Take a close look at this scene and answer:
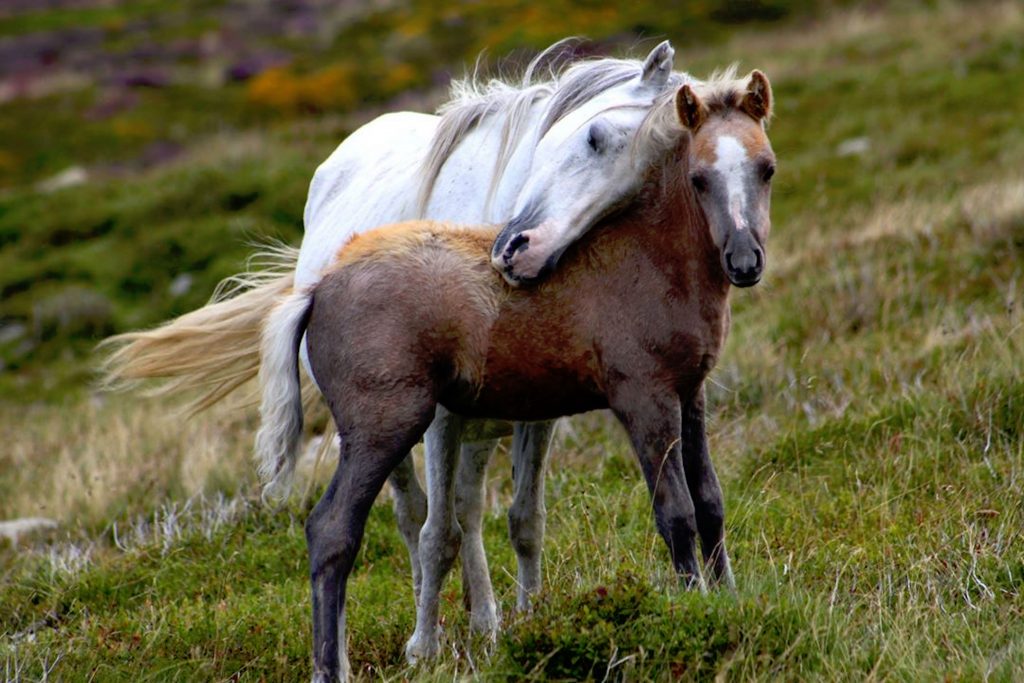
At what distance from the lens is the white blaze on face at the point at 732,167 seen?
381 cm

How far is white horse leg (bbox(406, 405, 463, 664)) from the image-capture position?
477cm

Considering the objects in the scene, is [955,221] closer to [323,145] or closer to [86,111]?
[323,145]

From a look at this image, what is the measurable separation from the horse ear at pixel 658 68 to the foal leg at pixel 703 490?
3.88ft

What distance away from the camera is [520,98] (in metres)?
5.17

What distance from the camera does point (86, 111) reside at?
26531 mm

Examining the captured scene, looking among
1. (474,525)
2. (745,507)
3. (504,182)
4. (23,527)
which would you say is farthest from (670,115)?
(23,527)

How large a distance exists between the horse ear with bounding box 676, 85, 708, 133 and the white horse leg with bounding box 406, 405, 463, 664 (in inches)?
55.9

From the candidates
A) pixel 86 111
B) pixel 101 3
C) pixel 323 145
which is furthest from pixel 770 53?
pixel 101 3

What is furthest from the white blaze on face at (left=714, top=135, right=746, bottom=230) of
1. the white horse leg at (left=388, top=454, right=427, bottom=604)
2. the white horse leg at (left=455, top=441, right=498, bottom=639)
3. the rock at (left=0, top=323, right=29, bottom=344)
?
the rock at (left=0, top=323, right=29, bottom=344)

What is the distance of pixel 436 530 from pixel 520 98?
1773mm

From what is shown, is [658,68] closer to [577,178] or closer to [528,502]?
[577,178]

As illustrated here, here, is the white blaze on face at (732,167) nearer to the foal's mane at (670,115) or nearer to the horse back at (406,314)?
the foal's mane at (670,115)

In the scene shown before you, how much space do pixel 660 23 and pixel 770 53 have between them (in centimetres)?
480

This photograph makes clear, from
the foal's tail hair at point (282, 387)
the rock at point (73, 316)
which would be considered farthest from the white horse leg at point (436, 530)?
the rock at point (73, 316)
